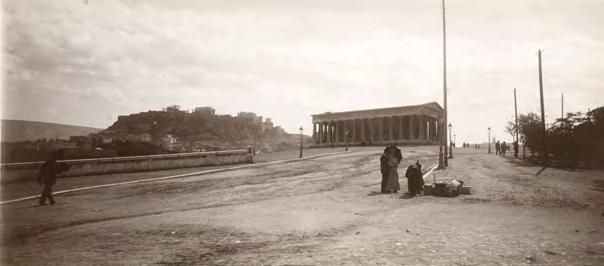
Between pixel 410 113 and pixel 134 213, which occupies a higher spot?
pixel 410 113

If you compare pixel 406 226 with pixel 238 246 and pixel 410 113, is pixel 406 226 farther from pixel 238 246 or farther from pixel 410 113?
pixel 410 113

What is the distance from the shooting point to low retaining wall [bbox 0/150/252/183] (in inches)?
697

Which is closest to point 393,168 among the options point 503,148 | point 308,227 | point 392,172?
point 392,172

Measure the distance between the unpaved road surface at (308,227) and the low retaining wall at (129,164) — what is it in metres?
4.46

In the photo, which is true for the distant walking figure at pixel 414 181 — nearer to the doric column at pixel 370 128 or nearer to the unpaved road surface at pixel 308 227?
the unpaved road surface at pixel 308 227

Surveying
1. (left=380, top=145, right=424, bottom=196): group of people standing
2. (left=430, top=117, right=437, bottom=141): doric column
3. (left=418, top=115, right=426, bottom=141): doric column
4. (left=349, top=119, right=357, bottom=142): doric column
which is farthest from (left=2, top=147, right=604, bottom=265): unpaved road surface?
(left=349, top=119, right=357, bottom=142): doric column

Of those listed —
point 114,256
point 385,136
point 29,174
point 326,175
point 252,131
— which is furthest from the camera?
point 252,131

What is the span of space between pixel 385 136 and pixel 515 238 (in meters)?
58.5

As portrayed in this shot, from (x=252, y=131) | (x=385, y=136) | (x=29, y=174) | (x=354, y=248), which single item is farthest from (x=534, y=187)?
(x=252, y=131)

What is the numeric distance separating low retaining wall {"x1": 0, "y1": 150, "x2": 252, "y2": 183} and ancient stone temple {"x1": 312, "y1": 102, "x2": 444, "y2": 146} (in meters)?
32.4

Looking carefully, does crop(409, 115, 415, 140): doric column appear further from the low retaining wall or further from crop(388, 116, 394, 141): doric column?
the low retaining wall

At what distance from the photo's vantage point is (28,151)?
898 inches

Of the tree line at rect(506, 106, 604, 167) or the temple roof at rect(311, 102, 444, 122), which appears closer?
the tree line at rect(506, 106, 604, 167)

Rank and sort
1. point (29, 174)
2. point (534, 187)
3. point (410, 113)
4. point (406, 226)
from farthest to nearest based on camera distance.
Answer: point (410, 113), point (29, 174), point (534, 187), point (406, 226)
